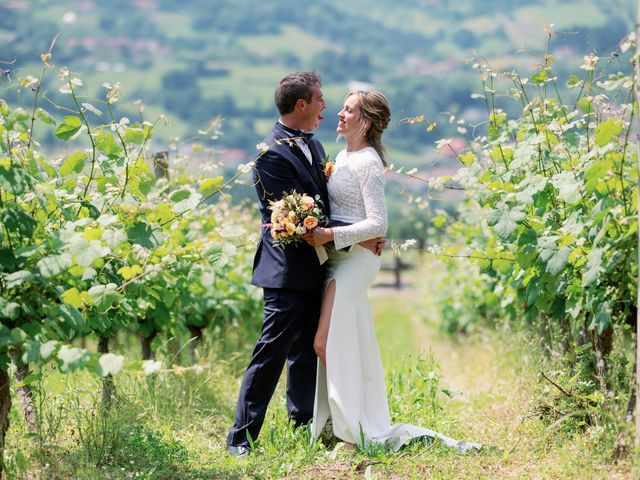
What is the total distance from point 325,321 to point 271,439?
65 centimetres

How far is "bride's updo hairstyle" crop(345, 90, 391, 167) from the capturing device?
434 cm

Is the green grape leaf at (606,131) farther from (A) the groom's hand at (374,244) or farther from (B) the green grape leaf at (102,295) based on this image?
(B) the green grape leaf at (102,295)

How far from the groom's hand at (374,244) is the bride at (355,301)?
0.03 meters

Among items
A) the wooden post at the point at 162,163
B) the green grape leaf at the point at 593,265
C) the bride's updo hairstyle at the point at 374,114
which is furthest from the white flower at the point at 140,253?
the green grape leaf at the point at 593,265

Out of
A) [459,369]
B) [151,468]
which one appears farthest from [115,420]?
[459,369]

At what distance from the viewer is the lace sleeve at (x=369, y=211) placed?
420cm

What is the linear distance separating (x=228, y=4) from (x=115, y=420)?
420 feet

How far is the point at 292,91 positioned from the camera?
14.3 feet

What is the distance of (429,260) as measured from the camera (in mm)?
11609

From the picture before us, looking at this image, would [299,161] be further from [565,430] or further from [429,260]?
[429,260]

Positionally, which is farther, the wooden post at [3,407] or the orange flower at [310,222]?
the orange flower at [310,222]

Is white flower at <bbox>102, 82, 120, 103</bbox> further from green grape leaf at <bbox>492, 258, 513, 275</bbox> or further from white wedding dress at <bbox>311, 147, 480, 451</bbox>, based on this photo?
green grape leaf at <bbox>492, 258, 513, 275</bbox>

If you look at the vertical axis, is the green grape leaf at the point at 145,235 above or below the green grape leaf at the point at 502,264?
above

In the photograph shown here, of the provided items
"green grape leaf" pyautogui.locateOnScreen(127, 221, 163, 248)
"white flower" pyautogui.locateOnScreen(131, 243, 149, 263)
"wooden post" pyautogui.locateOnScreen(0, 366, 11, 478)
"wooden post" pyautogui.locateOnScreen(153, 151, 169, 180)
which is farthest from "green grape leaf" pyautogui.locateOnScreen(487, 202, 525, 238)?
"wooden post" pyautogui.locateOnScreen(153, 151, 169, 180)
